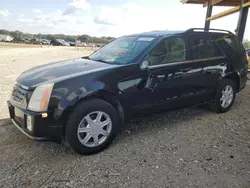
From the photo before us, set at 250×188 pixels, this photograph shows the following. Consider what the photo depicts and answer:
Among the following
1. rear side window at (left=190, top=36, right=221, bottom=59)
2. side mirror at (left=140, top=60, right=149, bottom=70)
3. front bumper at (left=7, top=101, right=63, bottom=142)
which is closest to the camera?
front bumper at (left=7, top=101, right=63, bottom=142)

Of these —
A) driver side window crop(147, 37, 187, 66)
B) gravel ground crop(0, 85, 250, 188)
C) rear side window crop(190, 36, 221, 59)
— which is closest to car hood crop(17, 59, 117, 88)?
driver side window crop(147, 37, 187, 66)

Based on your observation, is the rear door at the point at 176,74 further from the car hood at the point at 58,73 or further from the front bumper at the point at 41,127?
the front bumper at the point at 41,127

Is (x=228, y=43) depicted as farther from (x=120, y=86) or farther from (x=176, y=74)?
(x=120, y=86)

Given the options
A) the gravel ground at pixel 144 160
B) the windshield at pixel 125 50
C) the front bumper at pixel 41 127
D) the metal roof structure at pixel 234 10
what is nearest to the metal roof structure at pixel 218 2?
the metal roof structure at pixel 234 10

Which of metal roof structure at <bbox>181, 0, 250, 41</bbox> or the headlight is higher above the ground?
metal roof structure at <bbox>181, 0, 250, 41</bbox>

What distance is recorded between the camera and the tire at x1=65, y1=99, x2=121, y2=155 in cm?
275

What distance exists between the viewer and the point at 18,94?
9.64 feet

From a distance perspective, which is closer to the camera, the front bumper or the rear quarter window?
the front bumper

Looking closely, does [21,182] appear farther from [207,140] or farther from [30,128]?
[207,140]

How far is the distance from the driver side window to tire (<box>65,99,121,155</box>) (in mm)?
1026

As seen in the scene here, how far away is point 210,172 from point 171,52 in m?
1.93

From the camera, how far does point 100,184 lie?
2.38 m

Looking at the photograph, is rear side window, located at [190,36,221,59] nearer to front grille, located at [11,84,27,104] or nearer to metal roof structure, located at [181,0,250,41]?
front grille, located at [11,84,27,104]

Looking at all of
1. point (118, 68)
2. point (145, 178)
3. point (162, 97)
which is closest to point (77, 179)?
point (145, 178)
